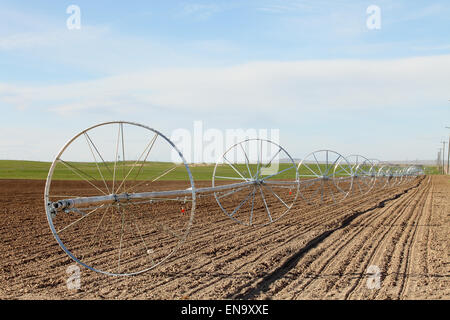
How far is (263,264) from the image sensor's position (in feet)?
31.3

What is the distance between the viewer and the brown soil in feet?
25.2

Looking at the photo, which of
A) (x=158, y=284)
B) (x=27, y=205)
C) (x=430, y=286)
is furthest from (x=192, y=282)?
(x=27, y=205)

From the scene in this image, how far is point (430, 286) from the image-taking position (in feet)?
26.6

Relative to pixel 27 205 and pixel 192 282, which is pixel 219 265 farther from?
pixel 27 205

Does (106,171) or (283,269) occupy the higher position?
(106,171)

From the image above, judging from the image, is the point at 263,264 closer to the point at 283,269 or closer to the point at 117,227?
the point at 283,269

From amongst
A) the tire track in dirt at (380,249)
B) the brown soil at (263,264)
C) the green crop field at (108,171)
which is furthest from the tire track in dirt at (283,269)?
the green crop field at (108,171)

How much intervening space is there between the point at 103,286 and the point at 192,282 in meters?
1.81

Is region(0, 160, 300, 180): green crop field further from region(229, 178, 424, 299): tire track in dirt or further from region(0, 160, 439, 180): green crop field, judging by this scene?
region(229, 178, 424, 299): tire track in dirt

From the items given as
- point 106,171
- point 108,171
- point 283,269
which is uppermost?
point 108,171

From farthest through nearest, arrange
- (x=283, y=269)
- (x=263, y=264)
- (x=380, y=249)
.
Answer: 1. (x=380, y=249)
2. (x=263, y=264)
3. (x=283, y=269)

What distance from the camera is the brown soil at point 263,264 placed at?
7.67 meters

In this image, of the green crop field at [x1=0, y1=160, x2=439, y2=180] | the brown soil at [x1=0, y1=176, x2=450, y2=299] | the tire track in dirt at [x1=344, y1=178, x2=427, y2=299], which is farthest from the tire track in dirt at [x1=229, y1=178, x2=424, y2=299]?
the green crop field at [x1=0, y1=160, x2=439, y2=180]

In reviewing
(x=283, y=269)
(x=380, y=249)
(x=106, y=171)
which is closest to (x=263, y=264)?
(x=283, y=269)
